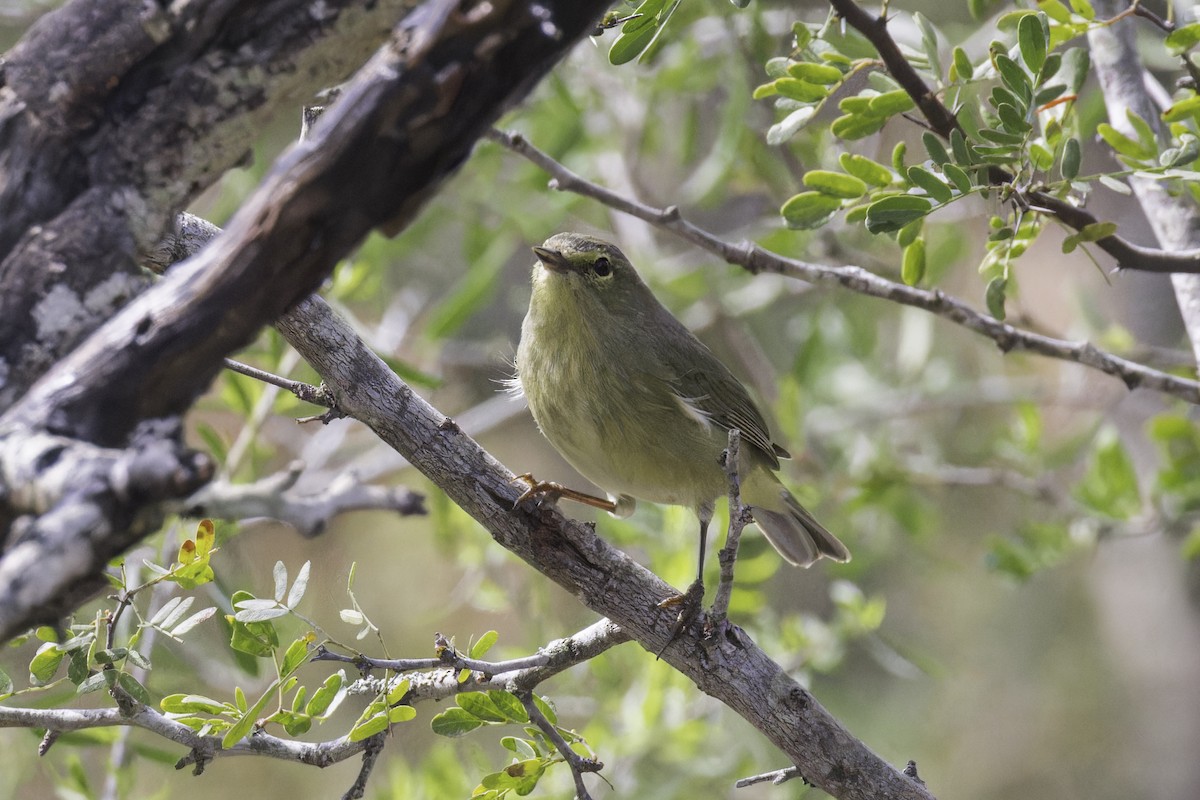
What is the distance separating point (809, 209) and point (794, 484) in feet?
7.42

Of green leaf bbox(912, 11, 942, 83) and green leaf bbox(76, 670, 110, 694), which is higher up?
green leaf bbox(912, 11, 942, 83)

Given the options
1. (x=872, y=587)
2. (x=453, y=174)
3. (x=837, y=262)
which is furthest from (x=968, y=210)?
(x=453, y=174)

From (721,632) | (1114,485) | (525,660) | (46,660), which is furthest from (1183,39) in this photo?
(46,660)

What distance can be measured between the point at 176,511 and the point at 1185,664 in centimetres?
609

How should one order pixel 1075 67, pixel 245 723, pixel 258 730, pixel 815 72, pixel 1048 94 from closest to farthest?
pixel 245 723, pixel 258 730, pixel 1048 94, pixel 815 72, pixel 1075 67

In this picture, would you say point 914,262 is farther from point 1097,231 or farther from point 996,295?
point 1097,231

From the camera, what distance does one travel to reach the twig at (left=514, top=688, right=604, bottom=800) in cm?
226

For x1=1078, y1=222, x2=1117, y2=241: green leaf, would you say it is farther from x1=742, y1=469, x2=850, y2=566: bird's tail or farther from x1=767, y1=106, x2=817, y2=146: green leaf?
x1=742, y1=469, x2=850, y2=566: bird's tail

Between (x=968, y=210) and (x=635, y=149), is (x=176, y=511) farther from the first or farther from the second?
(x=968, y=210)

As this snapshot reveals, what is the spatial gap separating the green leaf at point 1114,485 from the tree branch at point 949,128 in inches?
60.7

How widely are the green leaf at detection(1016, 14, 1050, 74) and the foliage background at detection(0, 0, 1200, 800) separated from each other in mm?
524

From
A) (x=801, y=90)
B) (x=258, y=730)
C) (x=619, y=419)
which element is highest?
(x=801, y=90)

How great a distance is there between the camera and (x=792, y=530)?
4.12m

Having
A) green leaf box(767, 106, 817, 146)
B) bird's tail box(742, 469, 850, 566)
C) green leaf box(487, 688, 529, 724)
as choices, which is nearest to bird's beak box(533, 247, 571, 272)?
bird's tail box(742, 469, 850, 566)
